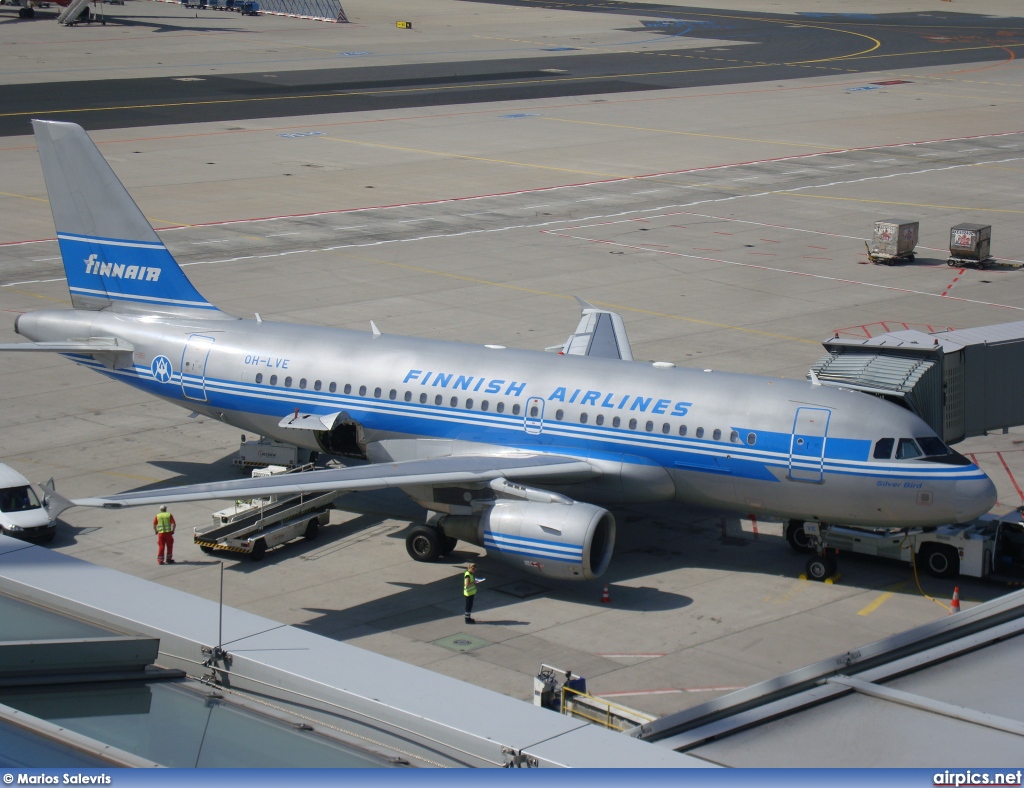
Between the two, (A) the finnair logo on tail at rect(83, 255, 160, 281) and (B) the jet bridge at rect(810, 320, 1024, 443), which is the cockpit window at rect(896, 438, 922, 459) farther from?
(A) the finnair logo on tail at rect(83, 255, 160, 281)

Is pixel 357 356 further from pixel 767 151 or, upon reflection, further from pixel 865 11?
pixel 865 11

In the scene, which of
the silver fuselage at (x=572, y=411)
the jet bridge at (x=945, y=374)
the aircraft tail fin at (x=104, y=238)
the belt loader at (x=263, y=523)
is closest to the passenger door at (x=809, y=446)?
the silver fuselage at (x=572, y=411)

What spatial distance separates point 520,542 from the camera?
91.0ft

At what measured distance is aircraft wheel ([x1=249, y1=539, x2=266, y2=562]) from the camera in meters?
29.9

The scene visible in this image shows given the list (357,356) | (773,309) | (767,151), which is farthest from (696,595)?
(767,151)

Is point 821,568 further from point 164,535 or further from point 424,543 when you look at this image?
point 164,535

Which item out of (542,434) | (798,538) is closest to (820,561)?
(798,538)

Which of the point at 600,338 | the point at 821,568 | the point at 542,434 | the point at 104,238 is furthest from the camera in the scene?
the point at 600,338

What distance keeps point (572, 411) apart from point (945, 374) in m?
9.62

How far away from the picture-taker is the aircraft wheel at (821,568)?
2889cm

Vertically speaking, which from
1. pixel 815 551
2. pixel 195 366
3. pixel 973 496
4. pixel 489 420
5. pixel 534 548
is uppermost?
pixel 195 366

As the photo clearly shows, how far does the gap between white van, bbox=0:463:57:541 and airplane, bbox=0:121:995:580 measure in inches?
147

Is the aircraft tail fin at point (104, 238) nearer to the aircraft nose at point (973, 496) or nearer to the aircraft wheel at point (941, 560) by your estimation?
the aircraft wheel at point (941, 560)

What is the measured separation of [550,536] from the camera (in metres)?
27.4
